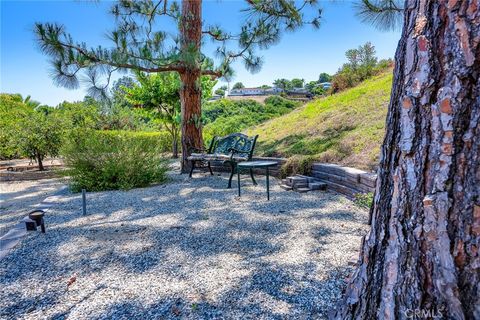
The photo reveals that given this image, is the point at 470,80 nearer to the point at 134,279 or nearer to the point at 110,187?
the point at 134,279

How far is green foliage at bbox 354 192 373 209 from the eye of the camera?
313 cm

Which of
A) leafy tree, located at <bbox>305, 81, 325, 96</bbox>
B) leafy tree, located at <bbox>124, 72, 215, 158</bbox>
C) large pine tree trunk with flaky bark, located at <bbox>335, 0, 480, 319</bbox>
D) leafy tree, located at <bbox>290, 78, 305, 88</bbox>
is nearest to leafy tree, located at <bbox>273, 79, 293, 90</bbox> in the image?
leafy tree, located at <bbox>290, 78, 305, 88</bbox>

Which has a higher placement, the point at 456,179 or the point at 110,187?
the point at 456,179

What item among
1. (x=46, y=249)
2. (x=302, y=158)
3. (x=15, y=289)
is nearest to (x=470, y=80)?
(x=15, y=289)

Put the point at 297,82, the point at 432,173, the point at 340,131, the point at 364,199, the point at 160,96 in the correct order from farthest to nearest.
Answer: the point at 297,82
the point at 160,96
the point at 340,131
the point at 364,199
the point at 432,173

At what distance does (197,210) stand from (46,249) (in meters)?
1.43

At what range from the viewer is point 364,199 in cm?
321

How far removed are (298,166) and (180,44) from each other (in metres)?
2.75

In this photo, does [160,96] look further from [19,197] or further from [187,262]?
[187,262]

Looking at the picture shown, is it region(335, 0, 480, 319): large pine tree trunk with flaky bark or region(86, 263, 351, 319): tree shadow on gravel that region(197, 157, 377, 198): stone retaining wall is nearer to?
region(86, 263, 351, 319): tree shadow on gravel

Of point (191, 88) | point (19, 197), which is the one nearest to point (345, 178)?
Result: point (191, 88)

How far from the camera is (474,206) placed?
848mm

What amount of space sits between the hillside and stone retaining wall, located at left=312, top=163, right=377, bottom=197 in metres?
0.27

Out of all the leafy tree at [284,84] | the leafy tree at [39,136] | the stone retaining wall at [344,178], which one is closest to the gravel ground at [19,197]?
the leafy tree at [39,136]
